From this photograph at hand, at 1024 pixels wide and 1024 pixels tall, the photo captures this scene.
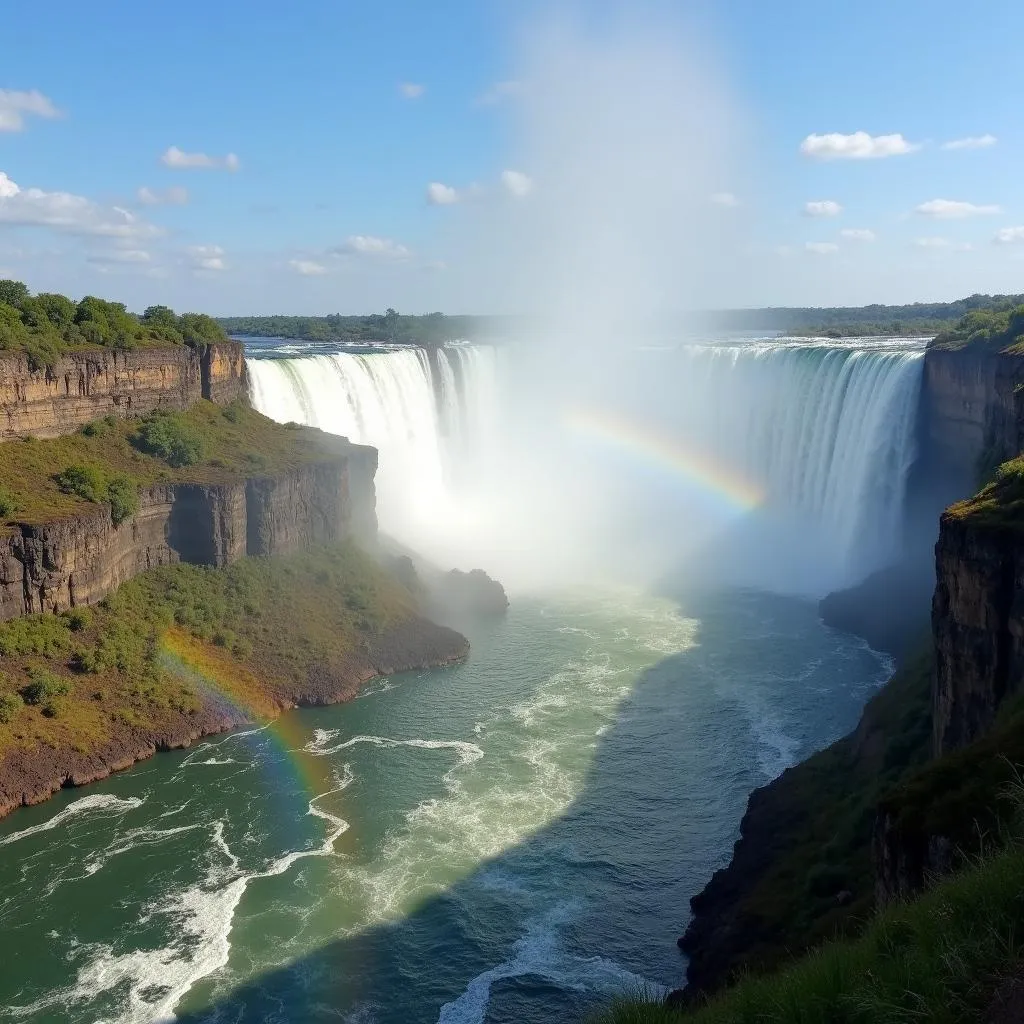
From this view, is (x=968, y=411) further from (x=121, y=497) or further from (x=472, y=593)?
(x=121, y=497)

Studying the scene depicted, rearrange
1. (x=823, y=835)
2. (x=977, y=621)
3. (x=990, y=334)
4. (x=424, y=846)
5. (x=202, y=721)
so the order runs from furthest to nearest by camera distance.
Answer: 1. (x=990, y=334)
2. (x=202, y=721)
3. (x=424, y=846)
4. (x=823, y=835)
5. (x=977, y=621)

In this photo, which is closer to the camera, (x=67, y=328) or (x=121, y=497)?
(x=121, y=497)

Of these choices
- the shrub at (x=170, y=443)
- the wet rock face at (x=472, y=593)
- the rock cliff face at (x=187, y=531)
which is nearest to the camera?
the rock cliff face at (x=187, y=531)

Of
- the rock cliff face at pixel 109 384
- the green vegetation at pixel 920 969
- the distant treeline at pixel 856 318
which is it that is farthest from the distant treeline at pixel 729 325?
the green vegetation at pixel 920 969

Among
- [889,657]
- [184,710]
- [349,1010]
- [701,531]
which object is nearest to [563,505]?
[701,531]

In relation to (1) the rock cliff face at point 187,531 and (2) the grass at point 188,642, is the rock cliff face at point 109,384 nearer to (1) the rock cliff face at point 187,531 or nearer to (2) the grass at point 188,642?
(1) the rock cliff face at point 187,531

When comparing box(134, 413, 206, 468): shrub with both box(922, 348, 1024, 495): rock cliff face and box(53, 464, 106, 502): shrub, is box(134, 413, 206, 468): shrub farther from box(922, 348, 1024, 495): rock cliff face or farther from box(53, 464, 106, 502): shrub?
box(922, 348, 1024, 495): rock cliff face

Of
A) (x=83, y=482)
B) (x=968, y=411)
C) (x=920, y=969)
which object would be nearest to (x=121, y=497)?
(x=83, y=482)
